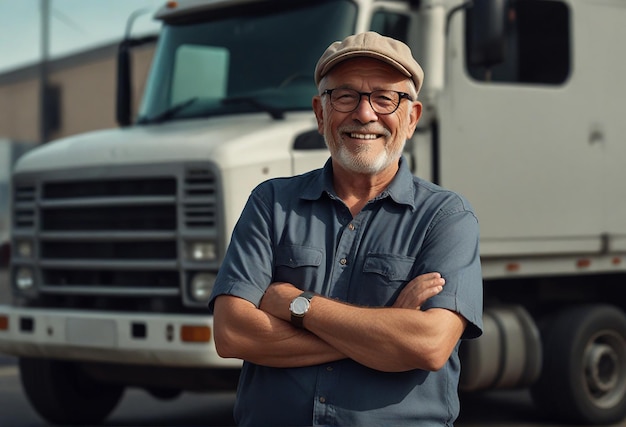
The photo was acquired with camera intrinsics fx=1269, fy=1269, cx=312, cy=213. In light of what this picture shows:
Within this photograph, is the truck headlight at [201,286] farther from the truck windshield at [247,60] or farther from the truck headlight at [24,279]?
the truck headlight at [24,279]

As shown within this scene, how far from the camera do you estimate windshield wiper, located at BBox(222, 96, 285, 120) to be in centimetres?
734

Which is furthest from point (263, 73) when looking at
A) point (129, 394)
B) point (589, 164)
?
point (129, 394)

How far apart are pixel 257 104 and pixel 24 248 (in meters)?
1.83

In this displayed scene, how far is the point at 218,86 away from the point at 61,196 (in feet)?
3.83

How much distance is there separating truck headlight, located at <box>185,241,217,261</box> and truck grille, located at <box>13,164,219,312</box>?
0.04m

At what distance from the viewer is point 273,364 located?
319cm

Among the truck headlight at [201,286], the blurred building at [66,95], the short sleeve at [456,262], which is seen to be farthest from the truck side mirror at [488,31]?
the blurred building at [66,95]

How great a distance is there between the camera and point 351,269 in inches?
126

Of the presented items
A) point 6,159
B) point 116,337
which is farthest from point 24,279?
point 6,159

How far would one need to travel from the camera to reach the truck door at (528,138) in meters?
7.42

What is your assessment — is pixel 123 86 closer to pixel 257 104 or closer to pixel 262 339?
pixel 257 104

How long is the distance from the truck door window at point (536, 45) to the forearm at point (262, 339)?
181 inches

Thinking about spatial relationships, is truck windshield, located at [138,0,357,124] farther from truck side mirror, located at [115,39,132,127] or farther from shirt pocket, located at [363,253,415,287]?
shirt pocket, located at [363,253,415,287]

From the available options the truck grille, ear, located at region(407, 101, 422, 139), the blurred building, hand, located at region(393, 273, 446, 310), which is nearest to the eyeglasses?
ear, located at region(407, 101, 422, 139)
